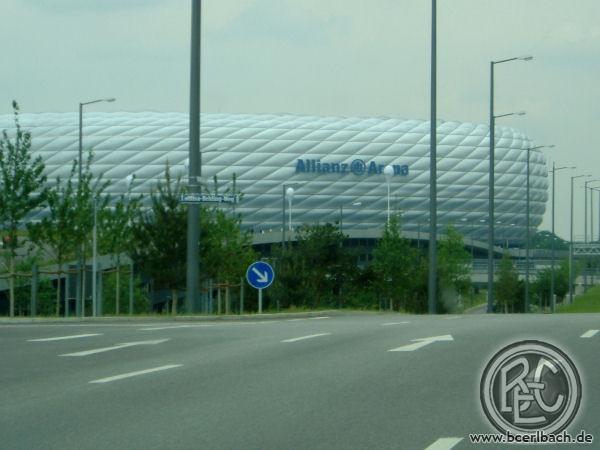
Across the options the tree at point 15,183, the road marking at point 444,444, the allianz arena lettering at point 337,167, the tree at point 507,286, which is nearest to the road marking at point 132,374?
the road marking at point 444,444

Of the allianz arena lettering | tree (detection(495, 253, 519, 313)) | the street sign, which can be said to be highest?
the allianz arena lettering

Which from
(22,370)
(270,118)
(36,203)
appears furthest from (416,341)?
(270,118)

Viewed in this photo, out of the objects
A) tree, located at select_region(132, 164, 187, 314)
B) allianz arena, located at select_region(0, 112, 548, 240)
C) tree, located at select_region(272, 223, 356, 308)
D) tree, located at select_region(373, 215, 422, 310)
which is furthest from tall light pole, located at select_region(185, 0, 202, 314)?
allianz arena, located at select_region(0, 112, 548, 240)

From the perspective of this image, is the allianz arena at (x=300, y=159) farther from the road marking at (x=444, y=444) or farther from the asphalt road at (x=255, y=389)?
the road marking at (x=444, y=444)

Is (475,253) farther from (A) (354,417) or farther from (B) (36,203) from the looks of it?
(A) (354,417)

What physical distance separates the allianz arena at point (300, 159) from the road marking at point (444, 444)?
119 metres

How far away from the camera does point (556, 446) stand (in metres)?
8.80

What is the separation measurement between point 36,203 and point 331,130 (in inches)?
3908

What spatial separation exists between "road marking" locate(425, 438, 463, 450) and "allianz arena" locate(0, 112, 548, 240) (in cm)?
11888

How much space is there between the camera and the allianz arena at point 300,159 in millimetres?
132250

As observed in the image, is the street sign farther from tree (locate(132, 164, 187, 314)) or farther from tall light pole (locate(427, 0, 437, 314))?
tall light pole (locate(427, 0, 437, 314))

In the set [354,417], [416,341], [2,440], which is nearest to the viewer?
[2,440]

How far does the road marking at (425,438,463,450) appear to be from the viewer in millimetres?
8908

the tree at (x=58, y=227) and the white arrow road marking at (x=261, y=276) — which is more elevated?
the tree at (x=58, y=227)
